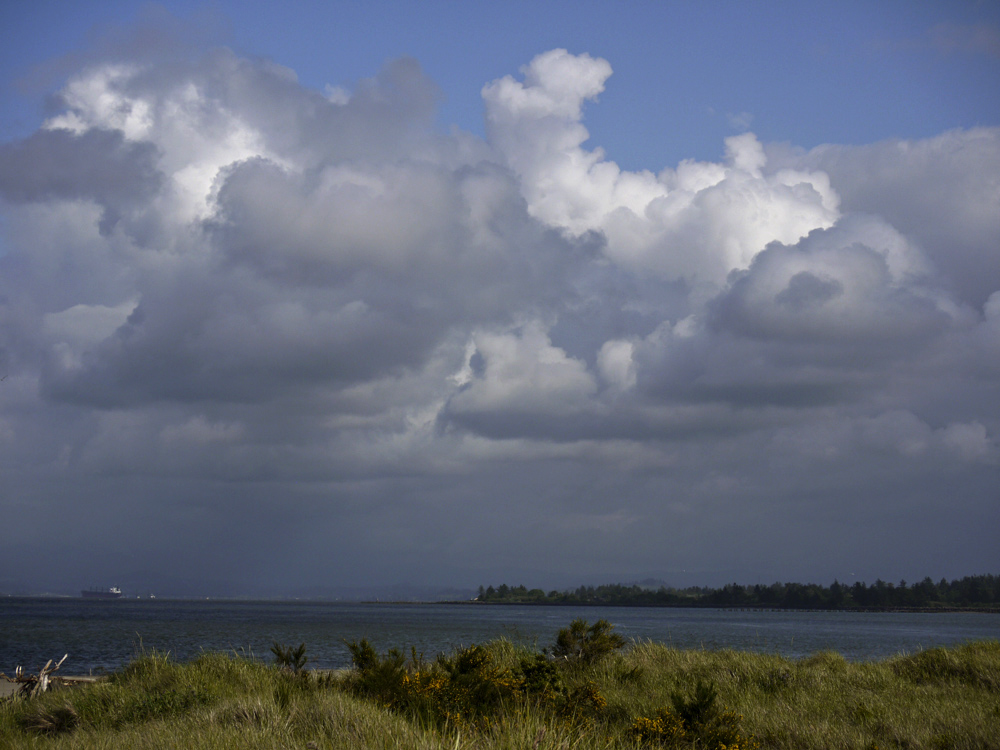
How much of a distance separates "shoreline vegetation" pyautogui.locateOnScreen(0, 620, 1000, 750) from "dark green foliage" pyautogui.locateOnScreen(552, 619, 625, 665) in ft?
0.15

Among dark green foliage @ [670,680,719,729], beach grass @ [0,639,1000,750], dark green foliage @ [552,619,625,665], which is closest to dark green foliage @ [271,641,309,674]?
beach grass @ [0,639,1000,750]

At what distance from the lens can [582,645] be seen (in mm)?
16250

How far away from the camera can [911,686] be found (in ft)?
48.3

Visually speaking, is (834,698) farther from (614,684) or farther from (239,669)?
(239,669)

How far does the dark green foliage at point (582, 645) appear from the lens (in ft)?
52.9

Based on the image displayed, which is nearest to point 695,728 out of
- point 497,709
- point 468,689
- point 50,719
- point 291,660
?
point 497,709

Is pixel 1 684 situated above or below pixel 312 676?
below

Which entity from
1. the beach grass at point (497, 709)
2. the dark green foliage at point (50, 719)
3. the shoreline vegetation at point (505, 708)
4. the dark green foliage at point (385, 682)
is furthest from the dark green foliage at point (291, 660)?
the dark green foliage at point (50, 719)

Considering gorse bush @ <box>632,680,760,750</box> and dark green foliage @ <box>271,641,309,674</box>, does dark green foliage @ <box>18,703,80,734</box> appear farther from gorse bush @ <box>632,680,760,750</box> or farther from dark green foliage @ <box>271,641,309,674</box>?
gorse bush @ <box>632,680,760,750</box>

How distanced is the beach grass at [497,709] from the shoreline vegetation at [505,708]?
0.03 meters

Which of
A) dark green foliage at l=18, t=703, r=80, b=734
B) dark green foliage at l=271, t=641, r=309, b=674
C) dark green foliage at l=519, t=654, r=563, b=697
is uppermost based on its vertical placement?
dark green foliage at l=519, t=654, r=563, b=697

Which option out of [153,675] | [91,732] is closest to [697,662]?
[153,675]

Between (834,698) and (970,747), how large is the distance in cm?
397

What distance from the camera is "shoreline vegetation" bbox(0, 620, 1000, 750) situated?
7.83 metres
